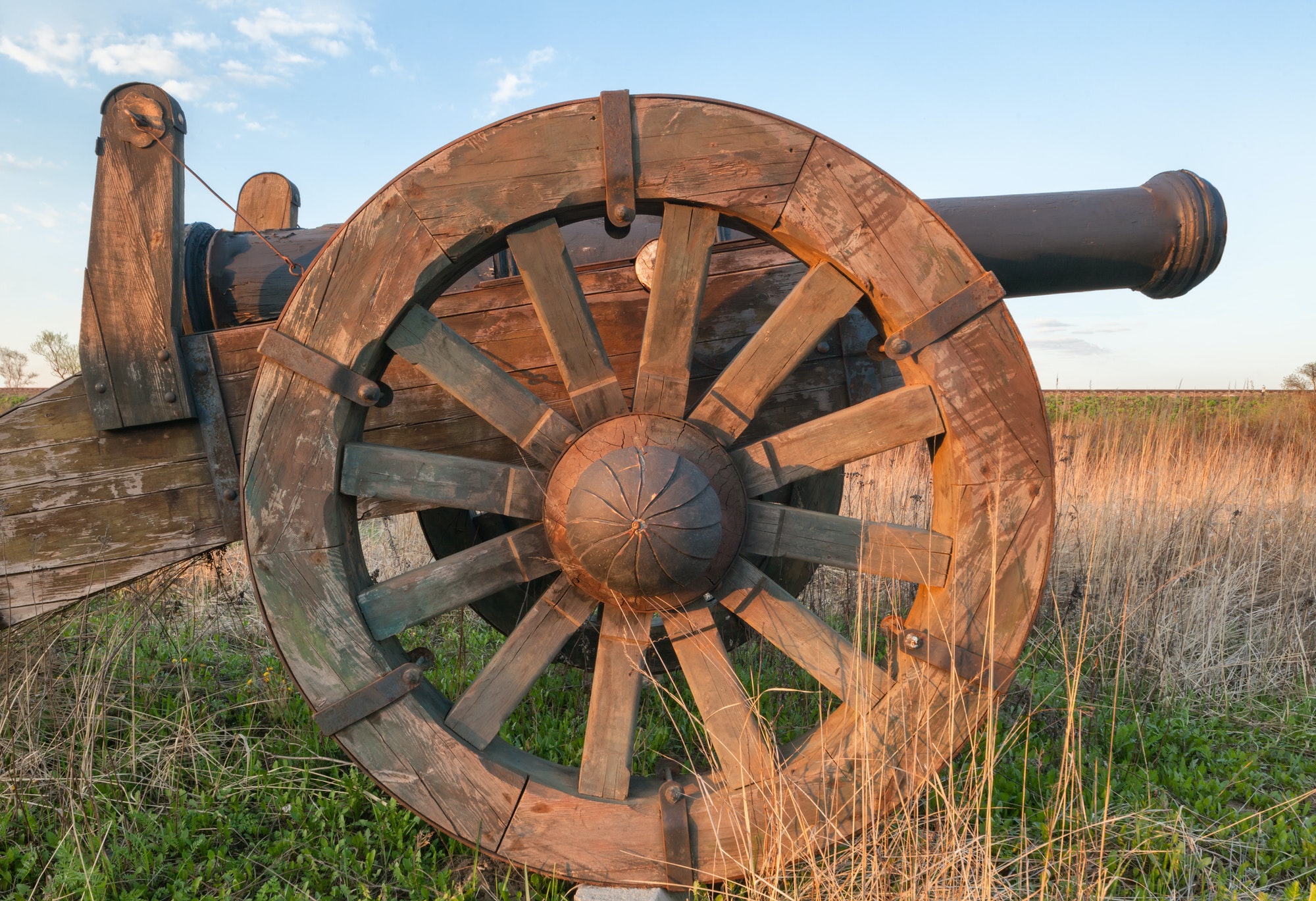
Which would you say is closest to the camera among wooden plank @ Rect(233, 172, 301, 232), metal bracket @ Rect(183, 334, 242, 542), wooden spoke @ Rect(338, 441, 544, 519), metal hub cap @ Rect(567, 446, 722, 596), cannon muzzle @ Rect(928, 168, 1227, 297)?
metal hub cap @ Rect(567, 446, 722, 596)

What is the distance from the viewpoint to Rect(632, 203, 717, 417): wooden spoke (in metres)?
1.98

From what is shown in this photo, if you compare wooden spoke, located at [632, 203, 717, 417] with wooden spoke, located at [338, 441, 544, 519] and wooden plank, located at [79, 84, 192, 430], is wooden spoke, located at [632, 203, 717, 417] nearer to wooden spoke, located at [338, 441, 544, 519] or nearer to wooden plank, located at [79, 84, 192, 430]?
wooden spoke, located at [338, 441, 544, 519]

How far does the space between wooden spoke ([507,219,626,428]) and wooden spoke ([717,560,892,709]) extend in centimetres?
54

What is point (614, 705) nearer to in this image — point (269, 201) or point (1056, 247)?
point (1056, 247)

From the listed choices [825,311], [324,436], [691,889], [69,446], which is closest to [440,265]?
[324,436]

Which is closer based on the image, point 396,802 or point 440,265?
point 440,265

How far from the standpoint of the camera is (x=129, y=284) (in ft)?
7.15

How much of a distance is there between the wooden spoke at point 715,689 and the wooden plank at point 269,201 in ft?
7.72

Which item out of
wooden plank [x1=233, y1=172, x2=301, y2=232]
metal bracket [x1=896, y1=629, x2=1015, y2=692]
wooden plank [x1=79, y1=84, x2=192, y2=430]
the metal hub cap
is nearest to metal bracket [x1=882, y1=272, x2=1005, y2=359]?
the metal hub cap

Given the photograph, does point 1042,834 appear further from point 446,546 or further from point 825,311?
point 446,546

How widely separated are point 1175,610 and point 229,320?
4.33 meters

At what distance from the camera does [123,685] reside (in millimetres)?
3041

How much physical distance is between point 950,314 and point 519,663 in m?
1.39

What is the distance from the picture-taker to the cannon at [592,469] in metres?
1.92
